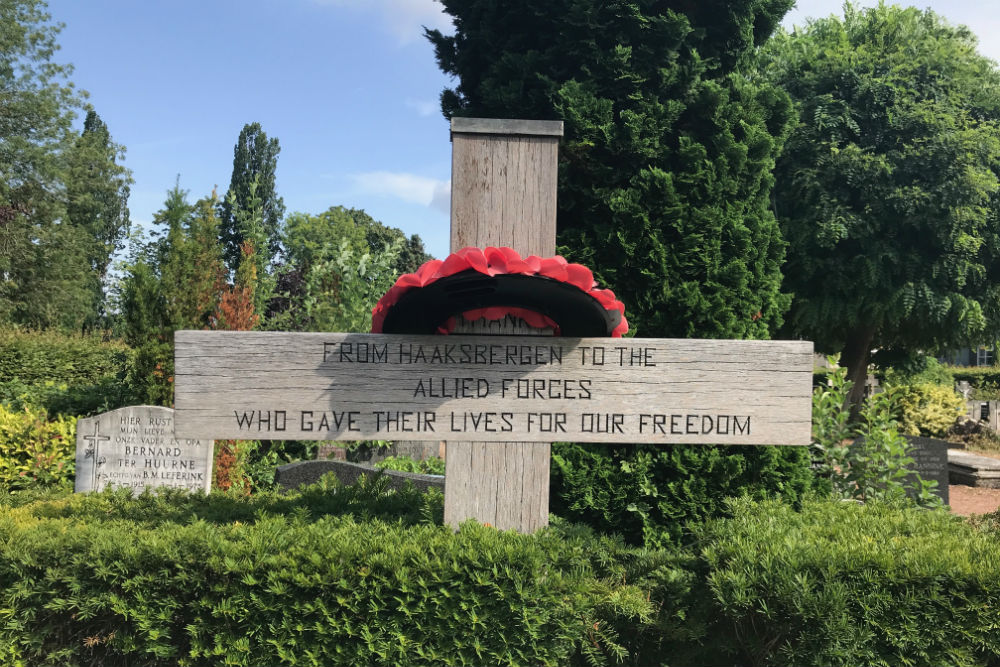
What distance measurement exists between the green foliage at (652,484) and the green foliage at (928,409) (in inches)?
572

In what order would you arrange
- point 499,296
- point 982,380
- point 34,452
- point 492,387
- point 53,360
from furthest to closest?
point 982,380 → point 53,360 → point 34,452 → point 492,387 → point 499,296

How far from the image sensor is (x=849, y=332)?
18.5m

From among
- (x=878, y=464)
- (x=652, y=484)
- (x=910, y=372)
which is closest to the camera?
(x=652, y=484)

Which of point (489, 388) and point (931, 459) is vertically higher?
point (489, 388)

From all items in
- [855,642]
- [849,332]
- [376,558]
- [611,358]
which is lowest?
[855,642]

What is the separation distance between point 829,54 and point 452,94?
14991 mm

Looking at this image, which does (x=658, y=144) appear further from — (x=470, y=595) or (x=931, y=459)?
(x=931, y=459)

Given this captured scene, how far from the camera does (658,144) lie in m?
4.29

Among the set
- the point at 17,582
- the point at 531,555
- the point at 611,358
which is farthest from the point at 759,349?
the point at 17,582

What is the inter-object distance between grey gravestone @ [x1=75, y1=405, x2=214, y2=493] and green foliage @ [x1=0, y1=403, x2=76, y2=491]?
1.23 metres

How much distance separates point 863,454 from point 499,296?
13.7ft

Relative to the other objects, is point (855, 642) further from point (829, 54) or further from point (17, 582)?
point (829, 54)

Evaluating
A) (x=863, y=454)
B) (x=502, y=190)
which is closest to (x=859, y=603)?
(x=502, y=190)

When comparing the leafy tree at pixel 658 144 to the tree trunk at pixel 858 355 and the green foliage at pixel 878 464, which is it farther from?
the tree trunk at pixel 858 355
